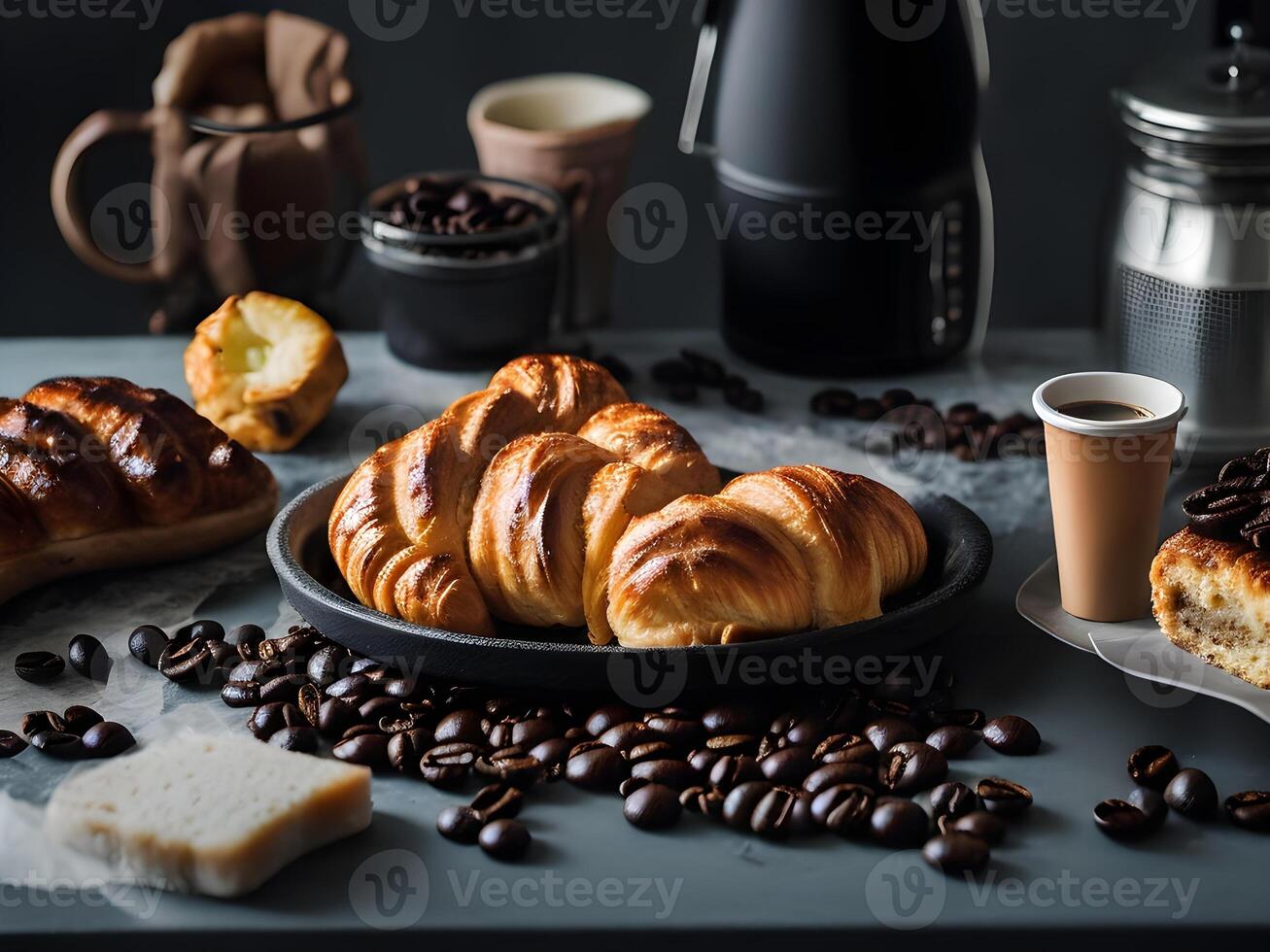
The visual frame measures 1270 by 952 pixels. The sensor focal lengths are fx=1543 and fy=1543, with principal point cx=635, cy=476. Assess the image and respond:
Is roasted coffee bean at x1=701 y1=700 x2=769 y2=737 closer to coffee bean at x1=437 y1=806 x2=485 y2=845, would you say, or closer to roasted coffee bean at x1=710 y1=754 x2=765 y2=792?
roasted coffee bean at x1=710 y1=754 x2=765 y2=792

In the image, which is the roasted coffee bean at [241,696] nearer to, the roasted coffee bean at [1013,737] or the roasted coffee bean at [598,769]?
the roasted coffee bean at [598,769]

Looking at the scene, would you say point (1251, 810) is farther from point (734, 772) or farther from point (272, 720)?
point (272, 720)

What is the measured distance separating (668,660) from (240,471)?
612mm

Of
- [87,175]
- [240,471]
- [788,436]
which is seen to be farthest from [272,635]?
[87,175]

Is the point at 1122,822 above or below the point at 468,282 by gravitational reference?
below

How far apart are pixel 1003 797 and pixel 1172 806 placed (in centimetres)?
13

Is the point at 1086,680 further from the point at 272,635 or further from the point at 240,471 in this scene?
the point at 240,471

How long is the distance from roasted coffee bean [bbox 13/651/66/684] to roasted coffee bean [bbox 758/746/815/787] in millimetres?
652

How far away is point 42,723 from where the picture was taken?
1305 mm

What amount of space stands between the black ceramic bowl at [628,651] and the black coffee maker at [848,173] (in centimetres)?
70

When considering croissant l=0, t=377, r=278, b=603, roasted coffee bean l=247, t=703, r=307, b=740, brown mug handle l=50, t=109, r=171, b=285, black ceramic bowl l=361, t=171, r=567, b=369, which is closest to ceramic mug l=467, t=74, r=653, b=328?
black ceramic bowl l=361, t=171, r=567, b=369

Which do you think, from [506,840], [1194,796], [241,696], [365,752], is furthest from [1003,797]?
[241,696]

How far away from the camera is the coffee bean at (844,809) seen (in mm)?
1146

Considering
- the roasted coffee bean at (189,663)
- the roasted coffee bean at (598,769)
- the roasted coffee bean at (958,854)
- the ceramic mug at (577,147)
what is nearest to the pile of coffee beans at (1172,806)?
the roasted coffee bean at (958,854)
